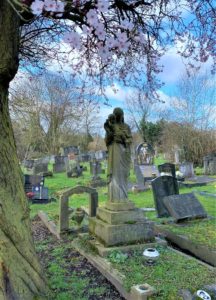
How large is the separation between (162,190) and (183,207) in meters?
1.51

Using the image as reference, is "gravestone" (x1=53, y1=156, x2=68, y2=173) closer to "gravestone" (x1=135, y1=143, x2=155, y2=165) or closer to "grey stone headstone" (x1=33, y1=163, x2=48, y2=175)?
"grey stone headstone" (x1=33, y1=163, x2=48, y2=175)

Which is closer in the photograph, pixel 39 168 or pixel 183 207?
pixel 183 207

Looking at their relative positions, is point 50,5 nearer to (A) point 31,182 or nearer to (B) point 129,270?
(B) point 129,270

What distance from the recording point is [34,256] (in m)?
3.75

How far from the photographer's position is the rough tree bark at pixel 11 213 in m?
3.33

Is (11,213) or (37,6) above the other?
(37,6)

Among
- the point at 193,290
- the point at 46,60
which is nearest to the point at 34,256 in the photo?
the point at 193,290

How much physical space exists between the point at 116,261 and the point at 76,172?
611 inches

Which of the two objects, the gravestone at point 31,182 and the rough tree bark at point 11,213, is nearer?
the rough tree bark at point 11,213

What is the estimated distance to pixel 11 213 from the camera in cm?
348

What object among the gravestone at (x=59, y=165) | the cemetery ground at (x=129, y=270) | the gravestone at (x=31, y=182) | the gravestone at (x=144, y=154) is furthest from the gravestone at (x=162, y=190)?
the gravestone at (x=59, y=165)

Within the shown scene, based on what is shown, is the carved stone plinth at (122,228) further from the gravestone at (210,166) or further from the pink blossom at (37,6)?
the gravestone at (210,166)

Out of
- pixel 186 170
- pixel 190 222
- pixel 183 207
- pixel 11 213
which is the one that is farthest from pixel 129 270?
pixel 186 170

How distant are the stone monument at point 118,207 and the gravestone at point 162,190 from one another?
2.94 m
